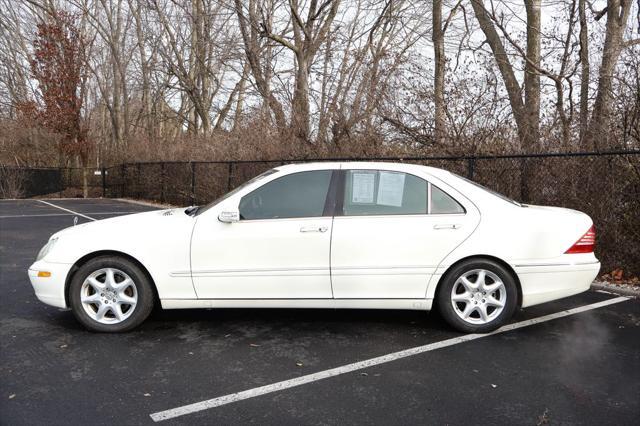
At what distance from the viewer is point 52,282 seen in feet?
13.7

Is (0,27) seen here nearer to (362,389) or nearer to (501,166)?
(501,166)

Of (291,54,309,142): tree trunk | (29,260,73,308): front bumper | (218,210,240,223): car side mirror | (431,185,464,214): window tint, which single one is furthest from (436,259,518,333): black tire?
(291,54,309,142): tree trunk

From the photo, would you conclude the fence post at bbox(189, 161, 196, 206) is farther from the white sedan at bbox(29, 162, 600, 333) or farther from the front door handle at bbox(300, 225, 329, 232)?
the front door handle at bbox(300, 225, 329, 232)

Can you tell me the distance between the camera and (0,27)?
99.9 ft

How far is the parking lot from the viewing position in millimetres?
2936

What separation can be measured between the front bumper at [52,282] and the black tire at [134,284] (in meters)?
0.08

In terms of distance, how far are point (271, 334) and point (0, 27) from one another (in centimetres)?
3496

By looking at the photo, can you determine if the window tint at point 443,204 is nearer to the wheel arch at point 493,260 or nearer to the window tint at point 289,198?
the wheel arch at point 493,260

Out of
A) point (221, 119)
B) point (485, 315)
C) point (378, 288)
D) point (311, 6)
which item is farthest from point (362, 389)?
point (221, 119)

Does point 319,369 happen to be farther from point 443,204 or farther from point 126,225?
point 126,225

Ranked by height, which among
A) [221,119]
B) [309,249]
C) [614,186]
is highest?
[221,119]

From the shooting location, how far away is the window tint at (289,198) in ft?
13.9

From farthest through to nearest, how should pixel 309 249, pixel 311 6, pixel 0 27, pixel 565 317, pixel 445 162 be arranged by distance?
pixel 0 27 < pixel 311 6 < pixel 445 162 < pixel 565 317 < pixel 309 249

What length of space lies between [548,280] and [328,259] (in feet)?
6.24
